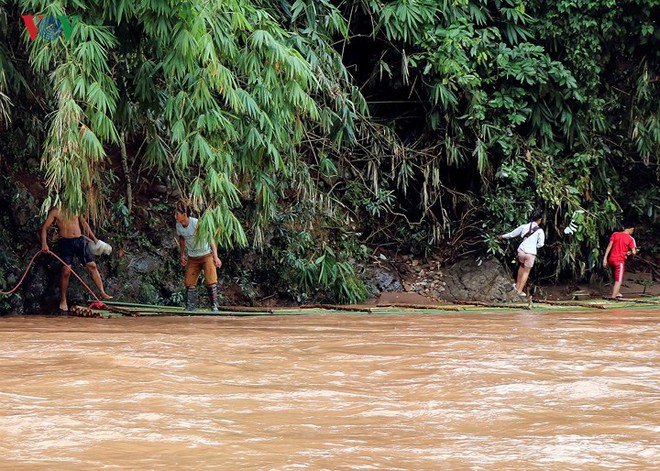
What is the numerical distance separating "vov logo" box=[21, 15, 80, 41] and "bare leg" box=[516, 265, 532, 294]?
815 centimetres

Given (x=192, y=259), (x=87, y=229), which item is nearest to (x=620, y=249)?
(x=192, y=259)

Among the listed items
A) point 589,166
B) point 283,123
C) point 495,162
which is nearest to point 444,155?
point 495,162

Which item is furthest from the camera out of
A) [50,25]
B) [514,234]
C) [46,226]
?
[514,234]

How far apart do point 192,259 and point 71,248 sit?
4.44 ft

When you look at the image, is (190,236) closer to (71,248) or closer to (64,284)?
(71,248)

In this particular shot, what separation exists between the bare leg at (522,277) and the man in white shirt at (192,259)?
4662 mm

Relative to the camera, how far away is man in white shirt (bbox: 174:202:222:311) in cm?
1175

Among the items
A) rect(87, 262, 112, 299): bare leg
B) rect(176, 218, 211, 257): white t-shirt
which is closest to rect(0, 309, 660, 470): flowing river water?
rect(176, 218, 211, 257): white t-shirt

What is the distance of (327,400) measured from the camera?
17.0 ft

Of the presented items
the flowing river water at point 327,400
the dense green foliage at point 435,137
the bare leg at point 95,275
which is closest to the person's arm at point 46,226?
the dense green foliage at point 435,137

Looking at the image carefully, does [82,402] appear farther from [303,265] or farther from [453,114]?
[453,114]

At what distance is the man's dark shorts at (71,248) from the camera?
11.8 meters

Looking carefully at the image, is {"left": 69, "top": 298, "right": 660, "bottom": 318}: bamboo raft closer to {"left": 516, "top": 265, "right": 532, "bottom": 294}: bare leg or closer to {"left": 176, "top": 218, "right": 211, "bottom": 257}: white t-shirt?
{"left": 176, "top": 218, "right": 211, "bottom": 257}: white t-shirt

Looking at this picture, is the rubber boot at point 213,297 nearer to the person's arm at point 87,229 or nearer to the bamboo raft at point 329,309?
the bamboo raft at point 329,309
